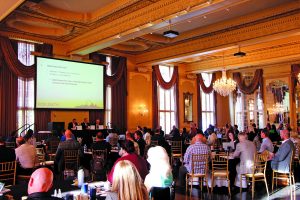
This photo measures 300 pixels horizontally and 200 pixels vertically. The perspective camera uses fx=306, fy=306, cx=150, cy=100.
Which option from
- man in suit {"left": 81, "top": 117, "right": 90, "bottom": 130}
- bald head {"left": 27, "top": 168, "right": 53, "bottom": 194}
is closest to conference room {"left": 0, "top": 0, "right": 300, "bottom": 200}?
bald head {"left": 27, "top": 168, "right": 53, "bottom": 194}

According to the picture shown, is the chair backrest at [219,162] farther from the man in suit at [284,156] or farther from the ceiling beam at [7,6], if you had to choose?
the ceiling beam at [7,6]

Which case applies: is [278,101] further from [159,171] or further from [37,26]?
[159,171]

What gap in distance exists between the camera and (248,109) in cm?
1833

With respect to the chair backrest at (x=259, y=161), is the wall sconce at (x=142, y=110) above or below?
above

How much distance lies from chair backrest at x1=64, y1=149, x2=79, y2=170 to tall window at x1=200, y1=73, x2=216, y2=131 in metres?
12.2

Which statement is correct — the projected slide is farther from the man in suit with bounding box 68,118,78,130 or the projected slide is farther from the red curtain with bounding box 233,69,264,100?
the red curtain with bounding box 233,69,264,100

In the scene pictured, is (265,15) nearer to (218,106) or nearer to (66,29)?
(66,29)

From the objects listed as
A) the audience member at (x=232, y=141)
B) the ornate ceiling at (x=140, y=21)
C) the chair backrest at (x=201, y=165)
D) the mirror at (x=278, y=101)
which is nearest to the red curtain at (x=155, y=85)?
the ornate ceiling at (x=140, y=21)

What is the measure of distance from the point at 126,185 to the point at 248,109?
16.9 metres

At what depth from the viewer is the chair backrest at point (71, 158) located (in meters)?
7.34

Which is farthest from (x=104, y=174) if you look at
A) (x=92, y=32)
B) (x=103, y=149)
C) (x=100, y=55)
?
(x=100, y=55)

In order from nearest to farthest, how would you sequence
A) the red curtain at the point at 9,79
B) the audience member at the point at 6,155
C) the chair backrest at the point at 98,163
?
the audience member at the point at 6,155 < the chair backrest at the point at 98,163 < the red curtain at the point at 9,79

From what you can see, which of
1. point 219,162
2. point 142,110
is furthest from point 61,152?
point 142,110

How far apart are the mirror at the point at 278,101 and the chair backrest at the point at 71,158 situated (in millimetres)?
12574
